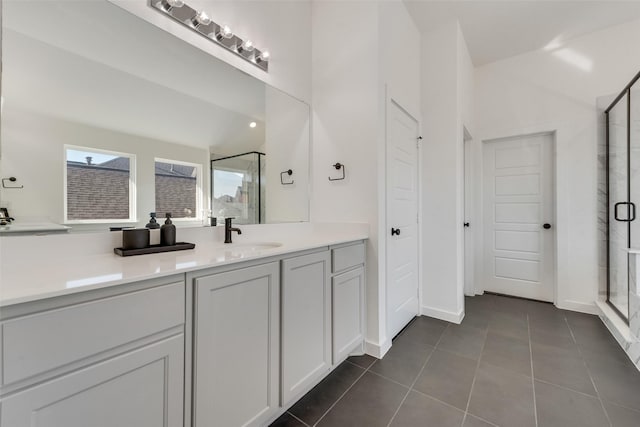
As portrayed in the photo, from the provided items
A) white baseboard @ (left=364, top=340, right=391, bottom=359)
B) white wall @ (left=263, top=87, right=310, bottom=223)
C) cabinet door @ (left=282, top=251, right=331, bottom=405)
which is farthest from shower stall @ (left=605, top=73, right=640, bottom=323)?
white wall @ (left=263, top=87, right=310, bottom=223)

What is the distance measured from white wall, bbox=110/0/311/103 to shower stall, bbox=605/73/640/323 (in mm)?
2881

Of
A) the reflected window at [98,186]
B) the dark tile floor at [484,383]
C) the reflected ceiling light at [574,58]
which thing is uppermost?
the reflected ceiling light at [574,58]

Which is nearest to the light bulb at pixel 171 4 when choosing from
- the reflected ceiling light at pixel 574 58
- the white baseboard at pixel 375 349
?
the white baseboard at pixel 375 349

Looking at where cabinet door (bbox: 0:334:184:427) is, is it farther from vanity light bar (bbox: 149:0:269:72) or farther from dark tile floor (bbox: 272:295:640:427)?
vanity light bar (bbox: 149:0:269:72)

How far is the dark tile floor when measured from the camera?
56.3 inches

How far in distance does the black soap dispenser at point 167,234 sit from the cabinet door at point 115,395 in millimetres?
570

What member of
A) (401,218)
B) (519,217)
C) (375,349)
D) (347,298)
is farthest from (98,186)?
(519,217)

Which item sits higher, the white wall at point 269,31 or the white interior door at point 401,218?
the white wall at point 269,31

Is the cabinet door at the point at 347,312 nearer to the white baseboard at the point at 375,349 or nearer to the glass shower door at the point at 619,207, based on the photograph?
the white baseboard at the point at 375,349

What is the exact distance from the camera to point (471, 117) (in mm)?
3367

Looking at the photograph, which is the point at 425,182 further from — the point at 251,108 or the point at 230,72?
the point at 230,72

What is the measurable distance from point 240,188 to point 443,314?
229cm

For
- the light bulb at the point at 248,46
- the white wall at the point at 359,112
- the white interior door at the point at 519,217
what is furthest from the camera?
the white interior door at the point at 519,217

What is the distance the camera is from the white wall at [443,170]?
2.67 metres
